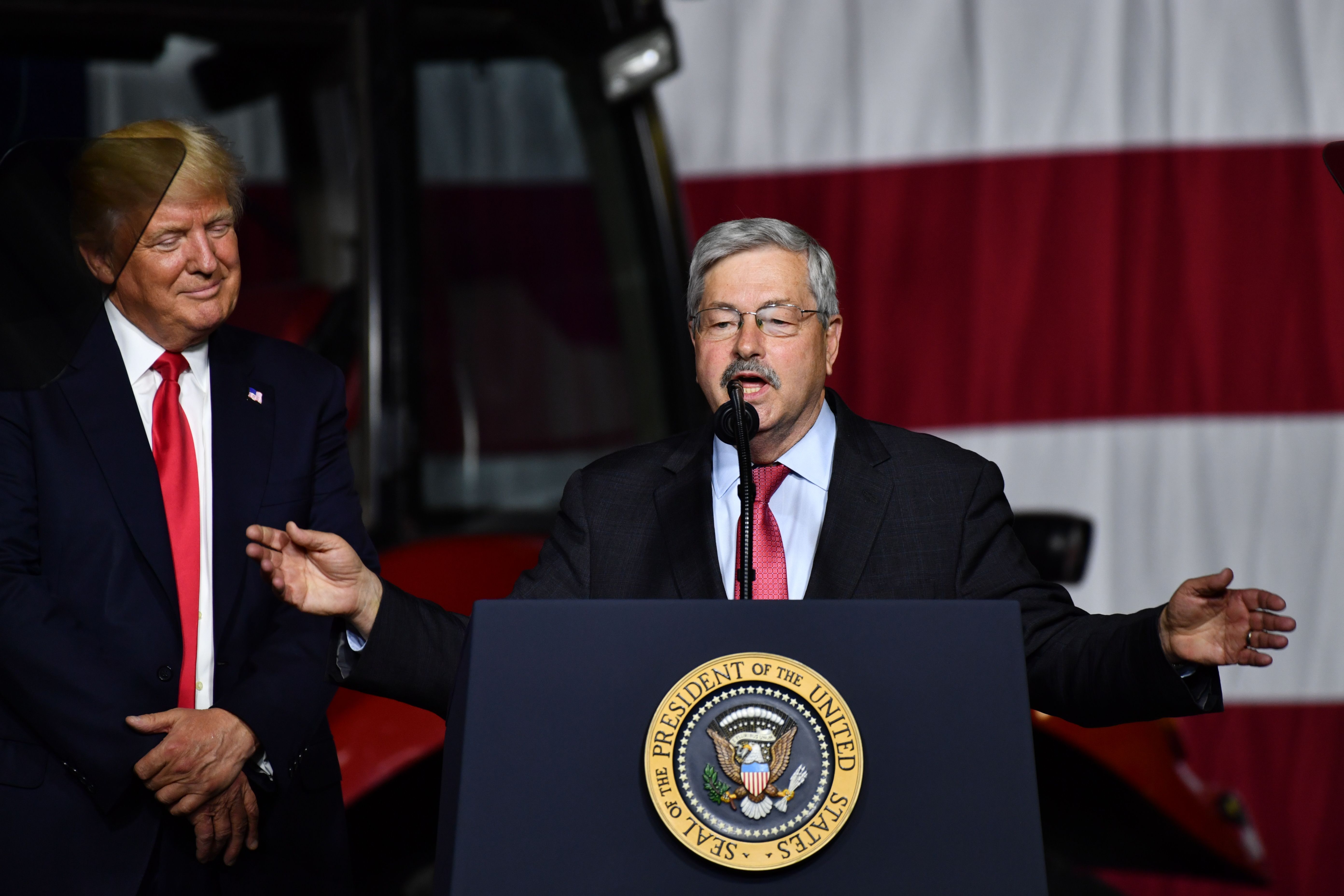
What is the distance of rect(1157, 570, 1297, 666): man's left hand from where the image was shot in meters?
1.12

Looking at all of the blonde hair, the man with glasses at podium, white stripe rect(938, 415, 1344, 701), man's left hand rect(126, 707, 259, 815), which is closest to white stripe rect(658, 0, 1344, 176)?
white stripe rect(938, 415, 1344, 701)

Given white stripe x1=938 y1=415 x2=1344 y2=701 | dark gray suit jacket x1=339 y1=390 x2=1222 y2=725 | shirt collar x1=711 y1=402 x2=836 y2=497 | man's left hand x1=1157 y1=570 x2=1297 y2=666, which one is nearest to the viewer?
man's left hand x1=1157 y1=570 x2=1297 y2=666

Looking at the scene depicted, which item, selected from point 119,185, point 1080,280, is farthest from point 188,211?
point 1080,280

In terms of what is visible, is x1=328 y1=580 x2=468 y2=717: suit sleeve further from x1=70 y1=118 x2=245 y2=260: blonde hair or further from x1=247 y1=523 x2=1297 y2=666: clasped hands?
x1=70 y1=118 x2=245 y2=260: blonde hair

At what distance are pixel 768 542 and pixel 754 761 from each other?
43 cm

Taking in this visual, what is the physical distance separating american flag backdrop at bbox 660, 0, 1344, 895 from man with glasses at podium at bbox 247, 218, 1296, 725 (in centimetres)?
200

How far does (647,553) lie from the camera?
1425mm

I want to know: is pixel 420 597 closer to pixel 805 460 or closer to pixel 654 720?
pixel 805 460

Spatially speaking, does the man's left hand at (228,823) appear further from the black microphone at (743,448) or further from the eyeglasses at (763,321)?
the eyeglasses at (763,321)

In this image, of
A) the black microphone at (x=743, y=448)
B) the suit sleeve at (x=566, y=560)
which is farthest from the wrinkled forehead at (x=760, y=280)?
the suit sleeve at (x=566, y=560)

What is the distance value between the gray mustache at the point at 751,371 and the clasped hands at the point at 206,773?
642mm

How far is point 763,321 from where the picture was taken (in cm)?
142

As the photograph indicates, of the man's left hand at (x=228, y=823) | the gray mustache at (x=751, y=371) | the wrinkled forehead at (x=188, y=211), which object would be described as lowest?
the man's left hand at (x=228, y=823)

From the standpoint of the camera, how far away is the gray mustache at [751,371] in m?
1.40
